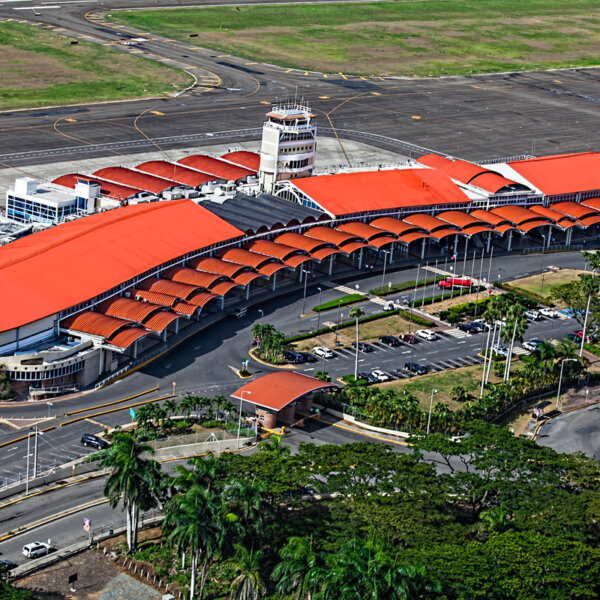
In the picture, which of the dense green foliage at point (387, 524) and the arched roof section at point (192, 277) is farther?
the arched roof section at point (192, 277)

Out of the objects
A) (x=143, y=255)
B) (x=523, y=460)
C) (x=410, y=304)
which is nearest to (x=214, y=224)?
(x=143, y=255)

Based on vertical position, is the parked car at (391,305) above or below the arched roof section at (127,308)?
below

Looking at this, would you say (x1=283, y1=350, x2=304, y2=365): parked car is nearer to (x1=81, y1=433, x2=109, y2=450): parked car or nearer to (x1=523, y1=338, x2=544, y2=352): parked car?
(x1=523, y1=338, x2=544, y2=352): parked car

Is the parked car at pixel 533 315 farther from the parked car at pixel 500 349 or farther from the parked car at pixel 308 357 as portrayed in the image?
the parked car at pixel 308 357

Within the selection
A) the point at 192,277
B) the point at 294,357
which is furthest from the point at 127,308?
the point at 294,357

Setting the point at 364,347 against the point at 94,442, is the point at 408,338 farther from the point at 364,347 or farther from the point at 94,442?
the point at 94,442

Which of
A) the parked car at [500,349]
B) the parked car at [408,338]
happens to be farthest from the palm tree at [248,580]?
the parked car at [500,349]

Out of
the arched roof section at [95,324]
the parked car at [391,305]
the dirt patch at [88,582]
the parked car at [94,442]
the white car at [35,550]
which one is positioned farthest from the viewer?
the parked car at [391,305]

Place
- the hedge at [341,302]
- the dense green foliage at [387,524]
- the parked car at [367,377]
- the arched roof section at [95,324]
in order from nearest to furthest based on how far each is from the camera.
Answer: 1. the dense green foliage at [387,524]
2. the arched roof section at [95,324]
3. the parked car at [367,377]
4. the hedge at [341,302]
